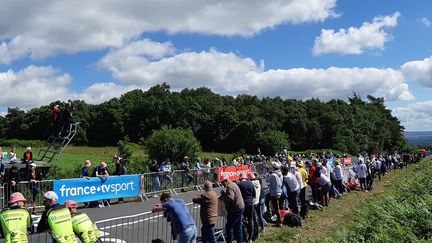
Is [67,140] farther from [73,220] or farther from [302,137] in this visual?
[302,137]

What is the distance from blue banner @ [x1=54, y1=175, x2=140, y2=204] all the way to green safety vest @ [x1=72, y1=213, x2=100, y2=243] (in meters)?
8.62

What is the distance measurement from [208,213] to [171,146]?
2520 cm

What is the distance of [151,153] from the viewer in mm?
35000

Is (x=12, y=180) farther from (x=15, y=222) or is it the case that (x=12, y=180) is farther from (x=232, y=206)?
(x=15, y=222)

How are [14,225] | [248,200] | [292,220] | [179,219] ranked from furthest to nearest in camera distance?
[292,220] → [248,200] → [179,219] → [14,225]

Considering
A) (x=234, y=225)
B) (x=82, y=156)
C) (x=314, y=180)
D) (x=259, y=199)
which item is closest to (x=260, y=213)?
(x=259, y=199)

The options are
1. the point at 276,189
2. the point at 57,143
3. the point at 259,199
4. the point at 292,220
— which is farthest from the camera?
the point at 57,143

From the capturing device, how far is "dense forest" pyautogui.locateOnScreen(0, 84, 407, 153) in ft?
296

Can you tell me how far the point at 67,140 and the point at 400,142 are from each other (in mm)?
107344

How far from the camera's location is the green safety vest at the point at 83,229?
7160mm

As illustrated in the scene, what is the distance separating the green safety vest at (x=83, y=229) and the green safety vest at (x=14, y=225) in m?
Answer: 0.72

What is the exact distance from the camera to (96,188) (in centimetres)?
1691

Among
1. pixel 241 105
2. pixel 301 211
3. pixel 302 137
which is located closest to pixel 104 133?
pixel 241 105

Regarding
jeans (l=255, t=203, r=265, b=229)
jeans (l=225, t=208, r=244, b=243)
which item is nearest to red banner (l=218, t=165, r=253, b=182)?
jeans (l=255, t=203, r=265, b=229)
